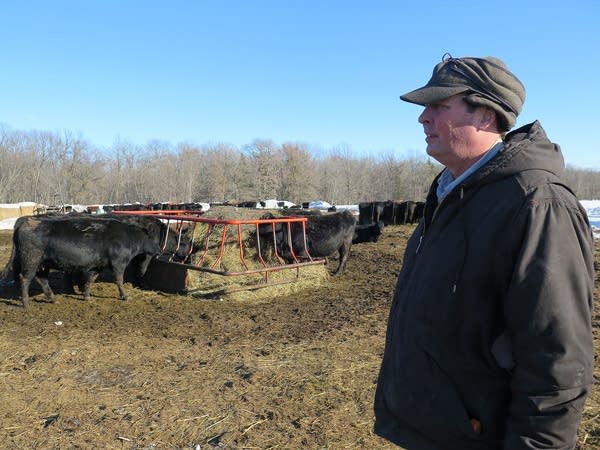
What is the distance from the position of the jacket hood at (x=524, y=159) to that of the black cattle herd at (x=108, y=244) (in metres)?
7.50

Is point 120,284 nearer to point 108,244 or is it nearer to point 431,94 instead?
point 108,244

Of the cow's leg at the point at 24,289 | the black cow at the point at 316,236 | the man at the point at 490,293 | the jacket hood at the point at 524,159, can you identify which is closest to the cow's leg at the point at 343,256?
the black cow at the point at 316,236

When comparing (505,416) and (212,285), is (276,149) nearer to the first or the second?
(212,285)

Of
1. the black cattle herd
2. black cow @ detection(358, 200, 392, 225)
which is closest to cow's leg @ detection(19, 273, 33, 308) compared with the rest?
the black cattle herd

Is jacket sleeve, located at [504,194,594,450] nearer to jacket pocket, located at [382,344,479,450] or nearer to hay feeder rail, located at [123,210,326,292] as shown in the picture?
jacket pocket, located at [382,344,479,450]

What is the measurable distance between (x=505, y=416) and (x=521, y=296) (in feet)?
1.36

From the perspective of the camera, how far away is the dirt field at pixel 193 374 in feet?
11.9

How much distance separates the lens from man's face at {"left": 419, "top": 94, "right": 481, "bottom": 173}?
1749 millimetres

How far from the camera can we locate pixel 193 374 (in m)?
4.83

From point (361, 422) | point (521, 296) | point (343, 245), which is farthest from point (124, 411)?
point (343, 245)

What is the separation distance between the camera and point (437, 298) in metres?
1.63

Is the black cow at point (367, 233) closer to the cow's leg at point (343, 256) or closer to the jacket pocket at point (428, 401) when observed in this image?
the cow's leg at point (343, 256)

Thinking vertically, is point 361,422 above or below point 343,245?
below

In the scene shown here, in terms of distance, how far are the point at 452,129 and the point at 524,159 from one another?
0.96ft
